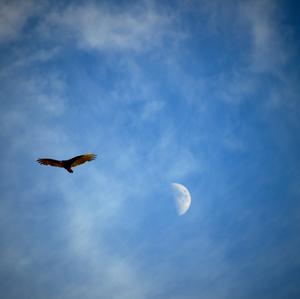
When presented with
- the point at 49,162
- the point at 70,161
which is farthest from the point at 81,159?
the point at 49,162

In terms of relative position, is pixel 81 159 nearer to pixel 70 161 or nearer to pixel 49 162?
pixel 70 161

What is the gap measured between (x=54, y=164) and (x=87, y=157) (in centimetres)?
274

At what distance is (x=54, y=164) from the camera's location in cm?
3744

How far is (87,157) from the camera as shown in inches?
1465
